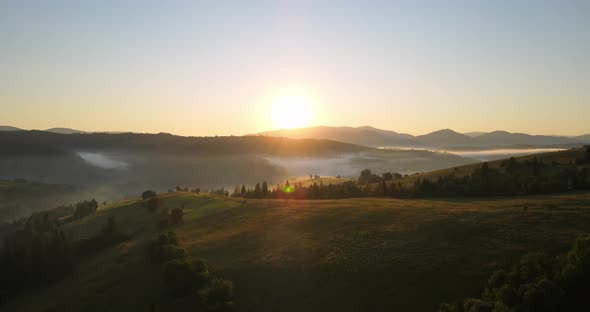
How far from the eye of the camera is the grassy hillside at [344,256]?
63531 mm

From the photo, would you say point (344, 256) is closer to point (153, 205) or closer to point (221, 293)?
point (221, 293)

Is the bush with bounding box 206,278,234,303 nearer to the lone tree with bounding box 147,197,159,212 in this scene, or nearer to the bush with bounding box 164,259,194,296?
the bush with bounding box 164,259,194,296

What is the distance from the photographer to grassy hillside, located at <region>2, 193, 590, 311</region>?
63.5 meters

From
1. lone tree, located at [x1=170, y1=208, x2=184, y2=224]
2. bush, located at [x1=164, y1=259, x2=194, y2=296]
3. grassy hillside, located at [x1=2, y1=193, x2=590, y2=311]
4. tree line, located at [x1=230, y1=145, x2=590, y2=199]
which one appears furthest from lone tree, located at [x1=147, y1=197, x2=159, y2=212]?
bush, located at [x1=164, y1=259, x2=194, y2=296]

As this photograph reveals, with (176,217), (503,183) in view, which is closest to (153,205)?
(176,217)

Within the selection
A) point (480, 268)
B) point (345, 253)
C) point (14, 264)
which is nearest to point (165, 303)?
point (345, 253)

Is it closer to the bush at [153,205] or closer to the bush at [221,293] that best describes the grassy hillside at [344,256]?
the bush at [221,293]

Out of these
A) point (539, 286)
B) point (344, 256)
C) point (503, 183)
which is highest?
point (503, 183)

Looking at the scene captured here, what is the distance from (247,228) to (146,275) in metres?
27.0

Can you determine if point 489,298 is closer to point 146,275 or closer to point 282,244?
point 282,244

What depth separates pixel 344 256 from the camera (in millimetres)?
76938

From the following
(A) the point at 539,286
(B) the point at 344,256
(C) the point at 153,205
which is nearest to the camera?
(A) the point at 539,286

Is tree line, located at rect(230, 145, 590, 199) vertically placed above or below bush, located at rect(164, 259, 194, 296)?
above

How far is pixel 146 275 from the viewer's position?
3637 inches
